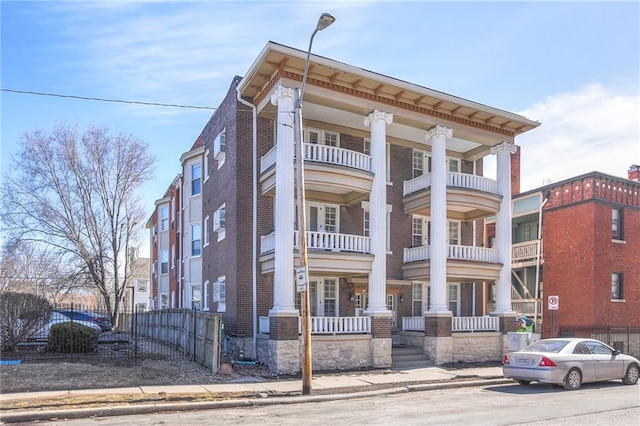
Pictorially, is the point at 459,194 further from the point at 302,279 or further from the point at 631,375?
the point at 302,279

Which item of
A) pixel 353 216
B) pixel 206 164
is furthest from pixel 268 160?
pixel 206 164

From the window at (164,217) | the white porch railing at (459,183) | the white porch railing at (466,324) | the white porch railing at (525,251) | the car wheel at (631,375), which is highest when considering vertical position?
the white porch railing at (459,183)

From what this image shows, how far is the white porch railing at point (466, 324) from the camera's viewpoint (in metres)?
22.3

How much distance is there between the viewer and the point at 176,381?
1570 centimetres

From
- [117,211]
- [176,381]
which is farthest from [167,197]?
[176,381]

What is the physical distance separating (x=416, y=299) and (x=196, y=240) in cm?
1109

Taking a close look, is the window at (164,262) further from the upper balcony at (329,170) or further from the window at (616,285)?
the window at (616,285)

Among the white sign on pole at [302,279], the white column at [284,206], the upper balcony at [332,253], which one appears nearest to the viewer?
the white sign on pole at [302,279]

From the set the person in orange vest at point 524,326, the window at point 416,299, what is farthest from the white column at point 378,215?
the person in orange vest at point 524,326

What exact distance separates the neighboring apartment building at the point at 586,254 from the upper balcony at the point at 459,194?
620 cm

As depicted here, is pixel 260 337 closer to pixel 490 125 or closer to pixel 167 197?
pixel 490 125

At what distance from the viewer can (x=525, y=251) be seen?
30844 mm

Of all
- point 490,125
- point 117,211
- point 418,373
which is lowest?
point 418,373

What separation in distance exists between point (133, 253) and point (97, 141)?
8668 mm
